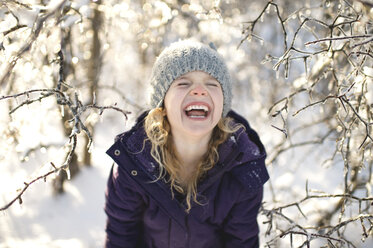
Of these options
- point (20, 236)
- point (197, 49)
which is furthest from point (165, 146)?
point (20, 236)

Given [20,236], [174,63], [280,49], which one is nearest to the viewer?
[174,63]

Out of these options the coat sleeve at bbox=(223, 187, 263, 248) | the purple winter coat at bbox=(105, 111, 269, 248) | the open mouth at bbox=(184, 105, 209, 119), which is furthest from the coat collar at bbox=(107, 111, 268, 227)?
the open mouth at bbox=(184, 105, 209, 119)

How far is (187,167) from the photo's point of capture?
6.24 feet

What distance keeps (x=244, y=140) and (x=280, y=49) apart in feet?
16.5

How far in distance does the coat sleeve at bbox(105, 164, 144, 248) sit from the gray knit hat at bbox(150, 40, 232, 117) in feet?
1.51

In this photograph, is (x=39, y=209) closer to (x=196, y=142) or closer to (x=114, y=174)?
(x=114, y=174)

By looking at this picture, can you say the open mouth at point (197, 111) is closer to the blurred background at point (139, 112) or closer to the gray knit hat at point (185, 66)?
the gray knit hat at point (185, 66)

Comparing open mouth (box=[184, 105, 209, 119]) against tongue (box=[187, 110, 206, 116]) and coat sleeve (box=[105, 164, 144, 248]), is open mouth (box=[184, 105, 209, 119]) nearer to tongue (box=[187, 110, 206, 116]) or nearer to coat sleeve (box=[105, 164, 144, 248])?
tongue (box=[187, 110, 206, 116])

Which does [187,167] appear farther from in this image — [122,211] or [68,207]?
[68,207]

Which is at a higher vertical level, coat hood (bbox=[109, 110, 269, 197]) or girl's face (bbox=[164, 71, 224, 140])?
girl's face (bbox=[164, 71, 224, 140])

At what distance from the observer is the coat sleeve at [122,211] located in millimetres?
1773

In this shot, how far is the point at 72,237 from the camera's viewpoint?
2570 mm

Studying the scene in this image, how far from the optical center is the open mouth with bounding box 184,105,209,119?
64.9 inches

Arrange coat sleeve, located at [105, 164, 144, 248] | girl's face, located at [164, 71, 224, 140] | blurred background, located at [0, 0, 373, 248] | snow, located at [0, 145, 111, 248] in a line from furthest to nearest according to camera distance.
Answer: snow, located at [0, 145, 111, 248] < coat sleeve, located at [105, 164, 144, 248] < girl's face, located at [164, 71, 224, 140] < blurred background, located at [0, 0, 373, 248]
